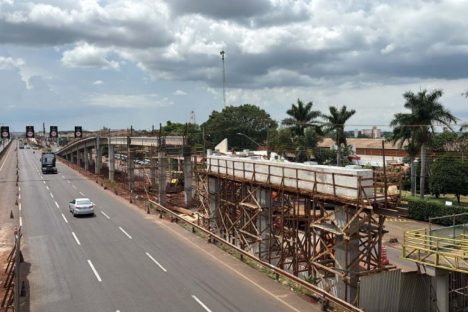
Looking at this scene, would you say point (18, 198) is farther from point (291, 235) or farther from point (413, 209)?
point (413, 209)

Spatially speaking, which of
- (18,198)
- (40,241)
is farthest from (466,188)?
(18,198)

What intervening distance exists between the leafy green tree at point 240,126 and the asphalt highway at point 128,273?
73848 mm

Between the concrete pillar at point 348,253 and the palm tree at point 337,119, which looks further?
the palm tree at point 337,119

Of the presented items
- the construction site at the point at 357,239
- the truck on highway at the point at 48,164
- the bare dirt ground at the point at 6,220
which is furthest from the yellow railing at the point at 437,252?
the truck on highway at the point at 48,164

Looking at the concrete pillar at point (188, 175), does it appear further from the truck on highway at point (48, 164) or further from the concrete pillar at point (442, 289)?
the truck on highway at point (48, 164)

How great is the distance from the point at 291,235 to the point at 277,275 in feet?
16.8

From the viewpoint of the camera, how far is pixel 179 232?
32000mm

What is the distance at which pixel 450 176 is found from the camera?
51.7 meters

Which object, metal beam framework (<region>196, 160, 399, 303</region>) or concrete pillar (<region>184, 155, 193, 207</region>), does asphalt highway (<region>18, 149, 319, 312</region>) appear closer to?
metal beam framework (<region>196, 160, 399, 303</region>)

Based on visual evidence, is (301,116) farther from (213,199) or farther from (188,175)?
(213,199)

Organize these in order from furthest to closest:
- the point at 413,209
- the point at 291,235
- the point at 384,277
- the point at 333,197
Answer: the point at 413,209 < the point at 291,235 < the point at 333,197 < the point at 384,277

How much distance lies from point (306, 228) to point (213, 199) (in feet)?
38.9

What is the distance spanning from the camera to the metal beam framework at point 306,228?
19094 millimetres

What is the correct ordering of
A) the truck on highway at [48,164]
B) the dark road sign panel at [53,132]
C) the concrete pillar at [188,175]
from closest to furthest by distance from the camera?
the concrete pillar at [188,175]
the dark road sign panel at [53,132]
the truck on highway at [48,164]
